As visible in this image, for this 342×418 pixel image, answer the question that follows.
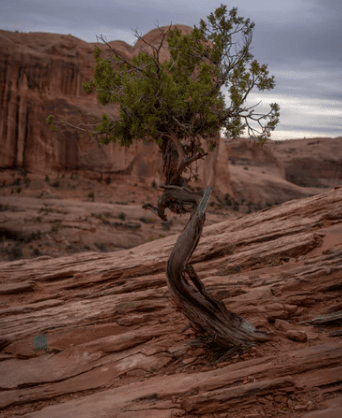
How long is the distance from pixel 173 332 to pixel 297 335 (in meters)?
2.45

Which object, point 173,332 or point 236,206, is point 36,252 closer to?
point 173,332

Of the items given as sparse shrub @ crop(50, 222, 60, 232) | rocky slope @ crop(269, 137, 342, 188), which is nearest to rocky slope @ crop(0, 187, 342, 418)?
sparse shrub @ crop(50, 222, 60, 232)

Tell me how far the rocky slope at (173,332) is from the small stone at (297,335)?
0.09ft

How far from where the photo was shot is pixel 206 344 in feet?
22.9

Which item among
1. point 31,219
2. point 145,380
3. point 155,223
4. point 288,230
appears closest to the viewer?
point 145,380

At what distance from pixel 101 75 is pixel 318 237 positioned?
23.2 ft

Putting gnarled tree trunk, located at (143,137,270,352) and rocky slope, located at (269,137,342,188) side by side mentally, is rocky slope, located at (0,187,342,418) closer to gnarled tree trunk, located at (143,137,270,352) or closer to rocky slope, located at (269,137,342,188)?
gnarled tree trunk, located at (143,137,270,352)

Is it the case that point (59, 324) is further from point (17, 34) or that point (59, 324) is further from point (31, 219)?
point (17, 34)

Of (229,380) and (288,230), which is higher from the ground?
(288,230)

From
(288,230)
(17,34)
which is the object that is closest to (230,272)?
(288,230)

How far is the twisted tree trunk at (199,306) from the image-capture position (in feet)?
22.1

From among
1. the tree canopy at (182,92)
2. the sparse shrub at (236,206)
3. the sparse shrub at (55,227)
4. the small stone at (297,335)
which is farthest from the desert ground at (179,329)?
the sparse shrub at (236,206)

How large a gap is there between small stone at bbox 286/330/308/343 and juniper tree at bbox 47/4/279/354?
45 cm

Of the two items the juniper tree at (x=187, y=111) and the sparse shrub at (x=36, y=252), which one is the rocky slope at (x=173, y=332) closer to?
the juniper tree at (x=187, y=111)
